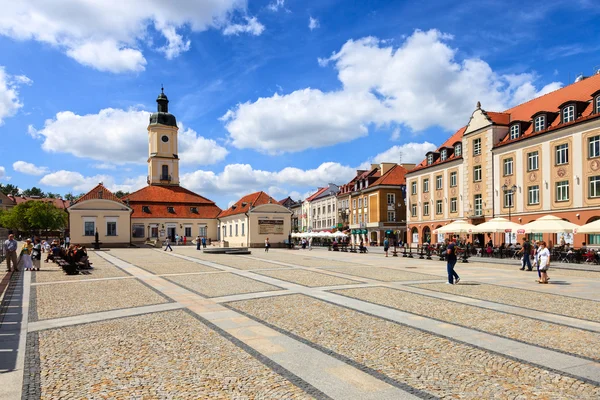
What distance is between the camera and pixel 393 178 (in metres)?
Answer: 64.6

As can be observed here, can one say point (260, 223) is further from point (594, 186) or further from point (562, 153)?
point (594, 186)

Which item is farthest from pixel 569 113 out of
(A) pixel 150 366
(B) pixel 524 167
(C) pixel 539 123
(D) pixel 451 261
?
(A) pixel 150 366

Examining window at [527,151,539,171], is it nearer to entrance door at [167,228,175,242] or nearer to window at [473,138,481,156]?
window at [473,138,481,156]

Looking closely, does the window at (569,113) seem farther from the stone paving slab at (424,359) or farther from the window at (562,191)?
the stone paving slab at (424,359)

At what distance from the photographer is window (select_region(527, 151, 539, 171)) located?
36866mm

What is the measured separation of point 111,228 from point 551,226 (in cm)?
4569

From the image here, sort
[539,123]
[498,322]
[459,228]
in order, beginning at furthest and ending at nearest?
[539,123], [459,228], [498,322]

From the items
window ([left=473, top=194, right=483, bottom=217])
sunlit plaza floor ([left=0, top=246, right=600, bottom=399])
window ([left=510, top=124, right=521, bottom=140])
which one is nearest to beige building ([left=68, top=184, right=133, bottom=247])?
A: window ([left=473, top=194, right=483, bottom=217])

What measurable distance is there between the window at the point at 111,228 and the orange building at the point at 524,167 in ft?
118

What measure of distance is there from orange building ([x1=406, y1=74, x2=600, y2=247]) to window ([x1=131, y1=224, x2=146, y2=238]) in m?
36.1

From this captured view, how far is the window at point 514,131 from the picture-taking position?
131 ft

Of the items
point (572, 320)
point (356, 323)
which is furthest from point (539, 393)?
point (572, 320)

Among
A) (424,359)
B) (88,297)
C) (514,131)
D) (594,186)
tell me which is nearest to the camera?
(424,359)

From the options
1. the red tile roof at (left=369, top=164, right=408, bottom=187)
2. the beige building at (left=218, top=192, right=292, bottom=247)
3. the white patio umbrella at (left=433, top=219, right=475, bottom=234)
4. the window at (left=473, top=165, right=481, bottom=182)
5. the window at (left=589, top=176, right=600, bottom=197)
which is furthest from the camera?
the red tile roof at (left=369, top=164, right=408, bottom=187)
